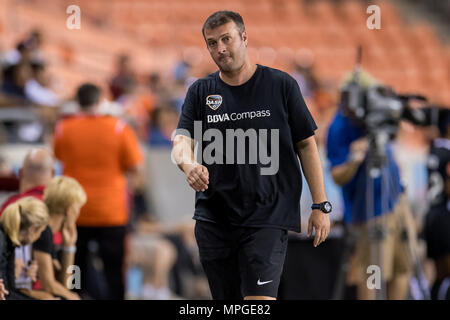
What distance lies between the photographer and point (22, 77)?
8.25 meters

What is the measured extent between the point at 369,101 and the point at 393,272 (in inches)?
50.2

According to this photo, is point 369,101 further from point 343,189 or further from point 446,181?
point 446,181

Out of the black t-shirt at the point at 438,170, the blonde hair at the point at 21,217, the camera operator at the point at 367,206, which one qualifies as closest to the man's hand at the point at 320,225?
the blonde hair at the point at 21,217

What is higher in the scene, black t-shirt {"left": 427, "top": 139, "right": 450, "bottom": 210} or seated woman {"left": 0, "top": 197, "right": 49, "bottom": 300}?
black t-shirt {"left": 427, "top": 139, "right": 450, "bottom": 210}

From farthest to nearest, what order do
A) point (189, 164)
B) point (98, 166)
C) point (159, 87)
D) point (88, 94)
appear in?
1. point (159, 87)
2. point (98, 166)
3. point (88, 94)
4. point (189, 164)

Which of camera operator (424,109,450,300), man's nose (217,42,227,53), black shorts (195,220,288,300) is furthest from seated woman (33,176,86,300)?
camera operator (424,109,450,300)

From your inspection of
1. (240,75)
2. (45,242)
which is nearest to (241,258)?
(240,75)

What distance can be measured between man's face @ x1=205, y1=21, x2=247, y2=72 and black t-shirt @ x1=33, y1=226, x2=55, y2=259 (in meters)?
1.31

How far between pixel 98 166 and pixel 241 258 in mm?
2586

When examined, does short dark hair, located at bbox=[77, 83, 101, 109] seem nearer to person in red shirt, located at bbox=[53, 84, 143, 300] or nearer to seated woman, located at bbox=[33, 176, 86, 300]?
person in red shirt, located at bbox=[53, 84, 143, 300]

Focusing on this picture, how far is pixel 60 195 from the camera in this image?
408 centimetres

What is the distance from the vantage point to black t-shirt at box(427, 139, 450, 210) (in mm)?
5996

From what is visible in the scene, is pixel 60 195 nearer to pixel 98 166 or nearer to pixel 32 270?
pixel 32 270

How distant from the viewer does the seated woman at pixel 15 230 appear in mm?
3795
